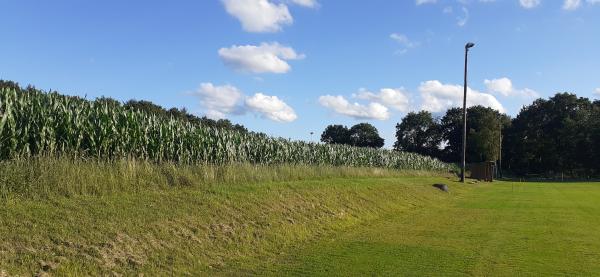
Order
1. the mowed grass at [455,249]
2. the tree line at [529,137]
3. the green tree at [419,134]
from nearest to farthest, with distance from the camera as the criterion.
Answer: the mowed grass at [455,249] < the tree line at [529,137] < the green tree at [419,134]

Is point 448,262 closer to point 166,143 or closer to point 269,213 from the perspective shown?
point 269,213

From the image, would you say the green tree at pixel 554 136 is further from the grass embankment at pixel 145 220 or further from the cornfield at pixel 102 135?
the grass embankment at pixel 145 220

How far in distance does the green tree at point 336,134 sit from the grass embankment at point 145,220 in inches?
5361

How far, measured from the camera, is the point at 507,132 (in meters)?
116

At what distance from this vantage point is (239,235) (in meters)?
10.4

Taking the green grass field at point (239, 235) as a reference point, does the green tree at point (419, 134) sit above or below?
above

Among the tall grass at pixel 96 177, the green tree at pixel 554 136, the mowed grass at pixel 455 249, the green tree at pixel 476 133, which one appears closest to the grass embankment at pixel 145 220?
the tall grass at pixel 96 177

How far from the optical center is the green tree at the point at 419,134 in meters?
131

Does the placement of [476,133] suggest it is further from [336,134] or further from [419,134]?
[336,134]

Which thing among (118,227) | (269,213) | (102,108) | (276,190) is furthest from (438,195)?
(118,227)

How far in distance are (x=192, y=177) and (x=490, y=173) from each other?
1980 inches

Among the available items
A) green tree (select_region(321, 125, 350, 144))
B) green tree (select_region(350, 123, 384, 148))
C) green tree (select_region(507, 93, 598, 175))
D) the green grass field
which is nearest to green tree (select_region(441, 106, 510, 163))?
green tree (select_region(507, 93, 598, 175))

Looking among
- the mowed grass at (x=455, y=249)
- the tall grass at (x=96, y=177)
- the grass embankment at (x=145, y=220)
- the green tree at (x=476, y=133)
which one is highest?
the green tree at (x=476, y=133)

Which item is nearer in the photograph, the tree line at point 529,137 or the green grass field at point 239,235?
the green grass field at point 239,235
